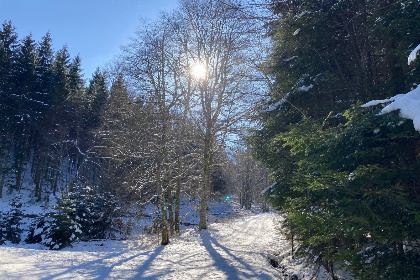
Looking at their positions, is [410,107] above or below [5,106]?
below

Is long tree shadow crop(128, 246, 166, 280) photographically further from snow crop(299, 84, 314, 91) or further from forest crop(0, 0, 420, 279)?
snow crop(299, 84, 314, 91)

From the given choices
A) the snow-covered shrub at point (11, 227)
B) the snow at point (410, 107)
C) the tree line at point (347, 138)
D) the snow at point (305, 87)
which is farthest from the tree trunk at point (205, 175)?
the snow at point (410, 107)

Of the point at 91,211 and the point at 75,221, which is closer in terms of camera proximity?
the point at 75,221

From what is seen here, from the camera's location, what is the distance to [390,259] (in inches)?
141

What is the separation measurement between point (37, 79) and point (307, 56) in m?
29.4

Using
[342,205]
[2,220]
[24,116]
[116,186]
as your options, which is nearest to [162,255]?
[342,205]

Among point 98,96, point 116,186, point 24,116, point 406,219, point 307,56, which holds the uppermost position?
point 98,96

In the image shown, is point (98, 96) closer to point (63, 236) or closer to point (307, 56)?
point (63, 236)

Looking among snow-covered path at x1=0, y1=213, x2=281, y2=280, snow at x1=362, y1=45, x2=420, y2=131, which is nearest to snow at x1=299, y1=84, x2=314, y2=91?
snow at x1=362, y1=45, x2=420, y2=131

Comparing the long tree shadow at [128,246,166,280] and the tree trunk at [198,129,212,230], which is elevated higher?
the tree trunk at [198,129,212,230]

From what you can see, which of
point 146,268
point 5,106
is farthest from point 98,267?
point 5,106

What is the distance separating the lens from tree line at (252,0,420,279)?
11.7ft

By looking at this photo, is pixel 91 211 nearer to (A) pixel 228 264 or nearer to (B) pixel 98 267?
(B) pixel 98 267

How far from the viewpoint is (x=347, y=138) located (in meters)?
3.83
